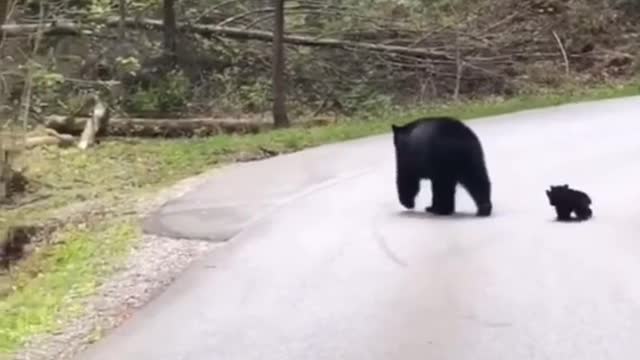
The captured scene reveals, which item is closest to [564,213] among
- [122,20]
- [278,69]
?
[278,69]

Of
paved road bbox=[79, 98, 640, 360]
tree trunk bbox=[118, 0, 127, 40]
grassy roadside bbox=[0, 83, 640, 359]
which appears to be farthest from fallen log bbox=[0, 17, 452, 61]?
paved road bbox=[79, 98, 640, 360]

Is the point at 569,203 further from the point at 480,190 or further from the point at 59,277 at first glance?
the point at 59,277

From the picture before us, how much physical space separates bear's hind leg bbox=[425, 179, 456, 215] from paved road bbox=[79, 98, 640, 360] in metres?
0.15

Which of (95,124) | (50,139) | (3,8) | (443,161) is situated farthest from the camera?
(95,124)

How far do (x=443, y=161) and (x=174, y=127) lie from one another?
11552mm

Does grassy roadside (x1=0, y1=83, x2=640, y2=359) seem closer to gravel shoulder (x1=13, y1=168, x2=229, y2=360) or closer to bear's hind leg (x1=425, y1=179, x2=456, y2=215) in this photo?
gravel shoulder (x1=13, y1=168, x2=229, y2=360)

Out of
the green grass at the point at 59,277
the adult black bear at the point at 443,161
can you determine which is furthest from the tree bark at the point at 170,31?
the adult black bear at the point at 443,161

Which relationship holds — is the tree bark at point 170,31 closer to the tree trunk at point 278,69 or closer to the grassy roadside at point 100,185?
the tree trunk at point 278,69

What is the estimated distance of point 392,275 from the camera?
9.35 metres

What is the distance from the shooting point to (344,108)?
25.1 m

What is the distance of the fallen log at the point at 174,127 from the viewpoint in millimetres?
21719

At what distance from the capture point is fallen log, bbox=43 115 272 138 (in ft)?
71.3

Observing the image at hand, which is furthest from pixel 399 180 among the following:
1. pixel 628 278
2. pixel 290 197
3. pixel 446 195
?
pixel 628 278

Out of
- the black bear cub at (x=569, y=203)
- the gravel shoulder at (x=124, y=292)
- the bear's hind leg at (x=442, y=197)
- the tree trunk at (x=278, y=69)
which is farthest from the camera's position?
the tree trunk at (x=278, y=69)
